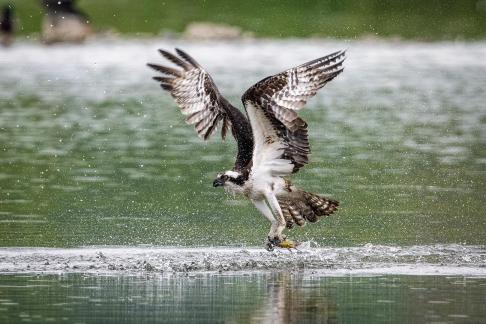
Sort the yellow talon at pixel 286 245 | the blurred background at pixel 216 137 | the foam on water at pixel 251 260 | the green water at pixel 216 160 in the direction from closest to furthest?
the foam on water at pixel 251 260 < the yellow talon at pixel 286 245 < the green water at pixel 216 160 < the blurred background at pixel 216 137

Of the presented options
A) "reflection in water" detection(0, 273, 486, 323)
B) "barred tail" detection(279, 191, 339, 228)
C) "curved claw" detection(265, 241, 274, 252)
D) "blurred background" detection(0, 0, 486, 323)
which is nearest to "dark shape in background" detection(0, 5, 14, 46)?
"blurred background" detection(0, 0, 486, 323)

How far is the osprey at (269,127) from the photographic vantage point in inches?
589

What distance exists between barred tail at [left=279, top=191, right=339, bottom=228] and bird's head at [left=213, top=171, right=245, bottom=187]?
29.3 inches

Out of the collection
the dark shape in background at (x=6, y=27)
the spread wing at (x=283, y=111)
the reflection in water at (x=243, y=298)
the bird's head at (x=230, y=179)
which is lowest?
the reflection in water at (x=243, y=298)

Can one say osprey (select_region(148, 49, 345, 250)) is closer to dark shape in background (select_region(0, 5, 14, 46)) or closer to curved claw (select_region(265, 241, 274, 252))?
curved claw (select_region(265, 241, 274, 252))

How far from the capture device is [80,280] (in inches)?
545

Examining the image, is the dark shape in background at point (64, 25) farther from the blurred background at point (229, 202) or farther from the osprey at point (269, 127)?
the osprey at point (269, 127)

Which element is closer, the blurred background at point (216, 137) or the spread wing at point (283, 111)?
the spread wing at point (283, 111)

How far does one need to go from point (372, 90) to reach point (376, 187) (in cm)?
1789

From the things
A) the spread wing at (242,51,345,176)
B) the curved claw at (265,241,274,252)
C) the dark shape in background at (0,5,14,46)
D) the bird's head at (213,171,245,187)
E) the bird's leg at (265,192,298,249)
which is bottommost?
the curved claw at (265,241,274,252)

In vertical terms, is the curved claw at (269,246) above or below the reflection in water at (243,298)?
above

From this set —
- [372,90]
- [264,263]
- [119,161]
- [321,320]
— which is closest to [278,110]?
[264,263]

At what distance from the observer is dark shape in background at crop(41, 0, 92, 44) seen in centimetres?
5734

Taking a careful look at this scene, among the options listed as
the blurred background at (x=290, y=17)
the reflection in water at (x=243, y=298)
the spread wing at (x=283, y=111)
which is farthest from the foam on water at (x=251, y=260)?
the blurred background at (x=290, y=17)
